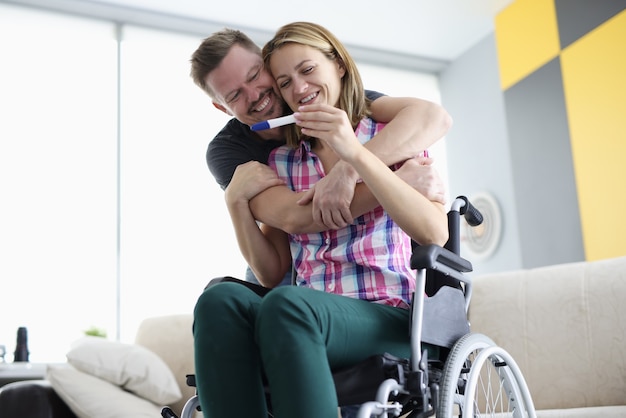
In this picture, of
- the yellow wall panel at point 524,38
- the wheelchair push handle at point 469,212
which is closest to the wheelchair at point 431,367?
the wheelchair push handle at point 469,212

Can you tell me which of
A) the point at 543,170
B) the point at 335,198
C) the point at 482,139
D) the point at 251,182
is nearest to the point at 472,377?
the point at 335,198

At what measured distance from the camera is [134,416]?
2.48 metres

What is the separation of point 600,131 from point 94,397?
2.94 m

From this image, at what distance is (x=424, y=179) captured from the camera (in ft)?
4.89

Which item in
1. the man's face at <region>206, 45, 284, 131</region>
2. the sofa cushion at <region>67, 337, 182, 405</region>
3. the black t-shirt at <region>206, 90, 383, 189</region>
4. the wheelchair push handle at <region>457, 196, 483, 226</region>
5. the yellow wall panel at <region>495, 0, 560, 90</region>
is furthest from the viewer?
the yellow wall panel at <region>495, 0, 560, 90</region>

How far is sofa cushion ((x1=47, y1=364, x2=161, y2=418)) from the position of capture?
2.38m

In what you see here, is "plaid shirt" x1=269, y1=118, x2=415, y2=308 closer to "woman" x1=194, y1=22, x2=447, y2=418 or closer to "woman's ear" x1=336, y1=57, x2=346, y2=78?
"woman" x1=194, y1=22, x2=447, y2=418

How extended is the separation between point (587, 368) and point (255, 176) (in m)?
1.41

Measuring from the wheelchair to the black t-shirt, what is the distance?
646 millimetres

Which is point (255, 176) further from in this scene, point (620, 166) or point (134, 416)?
point (620, 166)

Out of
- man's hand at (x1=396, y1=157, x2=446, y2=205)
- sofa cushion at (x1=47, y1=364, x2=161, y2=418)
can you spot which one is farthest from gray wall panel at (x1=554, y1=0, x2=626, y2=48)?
sofa cushion at (x1=47, y1=364, x2=161, y2=418)

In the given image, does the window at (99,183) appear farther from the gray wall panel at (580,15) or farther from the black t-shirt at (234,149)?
→ the black t-shirt at (234,149)

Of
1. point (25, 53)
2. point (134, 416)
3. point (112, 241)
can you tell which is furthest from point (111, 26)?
point (134, 416)

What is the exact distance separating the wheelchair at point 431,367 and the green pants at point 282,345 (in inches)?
2.1
